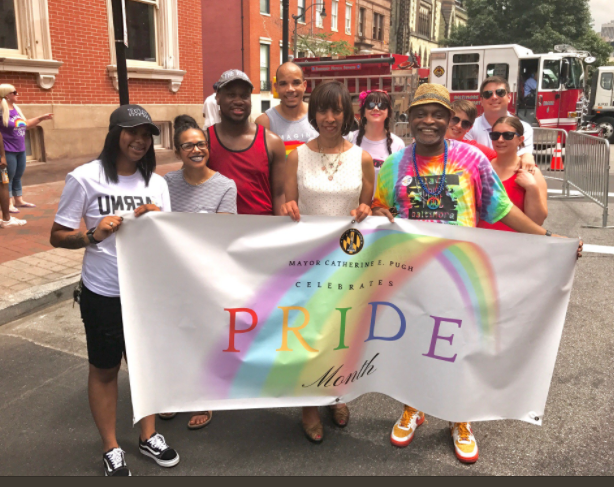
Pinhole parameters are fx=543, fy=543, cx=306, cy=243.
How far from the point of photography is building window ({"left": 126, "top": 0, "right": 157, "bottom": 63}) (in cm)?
1340

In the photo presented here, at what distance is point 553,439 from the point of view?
3107 mm

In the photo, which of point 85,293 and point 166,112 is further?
point 166,112

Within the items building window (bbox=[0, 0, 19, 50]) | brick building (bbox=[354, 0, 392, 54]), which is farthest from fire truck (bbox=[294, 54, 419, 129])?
brick building (bbox=[354, 0, 392, 54])

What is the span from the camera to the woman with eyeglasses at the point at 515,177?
3.46 meters

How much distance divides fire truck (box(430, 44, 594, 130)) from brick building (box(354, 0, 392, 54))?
807 inches

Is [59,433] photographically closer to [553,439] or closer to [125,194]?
[125,194]

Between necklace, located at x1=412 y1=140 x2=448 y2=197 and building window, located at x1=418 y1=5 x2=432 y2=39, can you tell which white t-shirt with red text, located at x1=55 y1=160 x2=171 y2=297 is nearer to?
necklace, located at x1=412 y1=140 x2=448 y2=197

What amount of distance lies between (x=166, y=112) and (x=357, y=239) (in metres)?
12.6

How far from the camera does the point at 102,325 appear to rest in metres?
2.67

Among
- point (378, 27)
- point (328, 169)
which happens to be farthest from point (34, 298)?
point (378, 27)

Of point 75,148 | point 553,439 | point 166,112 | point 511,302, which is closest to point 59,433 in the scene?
point 511,302

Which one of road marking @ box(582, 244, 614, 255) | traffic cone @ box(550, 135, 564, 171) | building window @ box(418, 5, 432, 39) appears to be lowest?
road marking @ box(582, 244, 614, 255)

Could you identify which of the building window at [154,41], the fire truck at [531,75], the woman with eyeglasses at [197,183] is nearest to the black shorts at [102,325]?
the woman with eyeglasses at [197,183]

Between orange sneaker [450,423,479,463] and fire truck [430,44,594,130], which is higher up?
fire truck [430,44,594,130]
